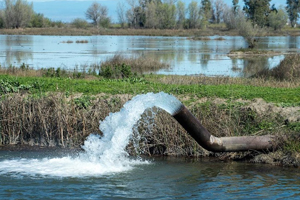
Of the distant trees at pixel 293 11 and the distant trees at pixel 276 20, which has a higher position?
the distant trees at pixel 293 11

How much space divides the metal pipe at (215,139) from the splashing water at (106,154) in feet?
1.02

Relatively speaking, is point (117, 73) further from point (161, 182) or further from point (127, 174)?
point (161, 182)

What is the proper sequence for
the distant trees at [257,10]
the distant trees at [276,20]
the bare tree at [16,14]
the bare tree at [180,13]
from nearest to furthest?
the bare tree at [16,14] → the distant trees at [257,10] → the distant trees at [276,20] → the bare tree at [180,13]

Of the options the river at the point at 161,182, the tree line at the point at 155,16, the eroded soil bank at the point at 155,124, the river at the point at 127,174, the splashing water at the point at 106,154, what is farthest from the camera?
the tree line at the point at 155,16

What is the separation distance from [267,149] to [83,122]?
4822 mm

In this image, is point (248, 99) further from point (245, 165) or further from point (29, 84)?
point (29, 84)

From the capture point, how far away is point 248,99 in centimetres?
1448

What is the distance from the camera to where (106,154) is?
12.2m

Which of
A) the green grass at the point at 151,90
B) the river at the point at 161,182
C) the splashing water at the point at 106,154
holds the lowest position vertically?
the river at the point at 161,182

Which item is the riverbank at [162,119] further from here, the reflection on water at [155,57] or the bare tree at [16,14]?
the bare tree at [16,14]

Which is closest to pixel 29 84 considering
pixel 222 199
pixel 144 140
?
pixel 144 140

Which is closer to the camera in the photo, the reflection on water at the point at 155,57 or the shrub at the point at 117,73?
the shrub at the point at 117,73

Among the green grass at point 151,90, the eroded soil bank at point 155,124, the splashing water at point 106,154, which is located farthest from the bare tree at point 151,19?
the splashing water at point 106,154

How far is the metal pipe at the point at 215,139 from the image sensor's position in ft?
37.0
